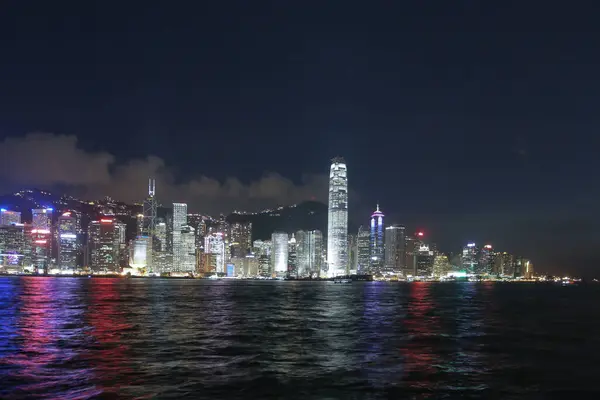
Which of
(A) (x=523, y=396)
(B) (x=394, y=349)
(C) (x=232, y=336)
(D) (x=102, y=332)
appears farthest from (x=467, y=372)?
(D) (x=102, y=332)

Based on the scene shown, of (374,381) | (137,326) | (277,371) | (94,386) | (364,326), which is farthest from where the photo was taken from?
(364,326)

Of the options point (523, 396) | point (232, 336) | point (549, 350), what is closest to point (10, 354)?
point (232, 336)

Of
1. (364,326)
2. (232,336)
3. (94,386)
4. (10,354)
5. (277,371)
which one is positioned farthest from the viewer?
(364,326)

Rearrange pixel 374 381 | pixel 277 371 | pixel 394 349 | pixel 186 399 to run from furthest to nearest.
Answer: pixel 394 349, pixel 277 371, pixel 374 381, pixel 186 399

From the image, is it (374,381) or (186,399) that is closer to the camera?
(186,399)

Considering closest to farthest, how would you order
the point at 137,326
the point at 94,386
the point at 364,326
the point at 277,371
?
1. the point at 94,386
2. the point at 277,371
3. the point at 137,326
4. the point at 364,326

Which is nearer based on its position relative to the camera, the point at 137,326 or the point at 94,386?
the point at 94,386

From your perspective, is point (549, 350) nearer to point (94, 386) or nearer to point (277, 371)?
point (277, 371)

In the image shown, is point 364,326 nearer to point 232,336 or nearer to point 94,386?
point 232,336
